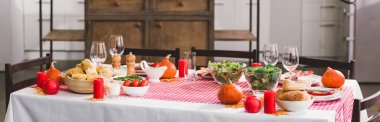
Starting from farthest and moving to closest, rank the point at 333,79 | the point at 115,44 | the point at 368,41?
the point at 368,41 < the point at 115,44 < the point at 333,79

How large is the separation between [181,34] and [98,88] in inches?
133

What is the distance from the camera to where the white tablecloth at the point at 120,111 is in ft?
7.04

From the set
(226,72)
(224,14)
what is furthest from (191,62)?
(224,14)

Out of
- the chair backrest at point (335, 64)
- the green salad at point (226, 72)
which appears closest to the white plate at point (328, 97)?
the green salad at point (226, 72)

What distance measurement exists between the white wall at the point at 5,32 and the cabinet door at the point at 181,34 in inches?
77.9

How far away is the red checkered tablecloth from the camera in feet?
7.61

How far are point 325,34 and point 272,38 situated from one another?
584 mm

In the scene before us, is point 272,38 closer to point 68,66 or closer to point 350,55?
point 350,55

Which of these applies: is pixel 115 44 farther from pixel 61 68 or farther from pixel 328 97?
pixel 61 68

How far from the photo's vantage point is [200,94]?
253cm

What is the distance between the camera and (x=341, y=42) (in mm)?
6637

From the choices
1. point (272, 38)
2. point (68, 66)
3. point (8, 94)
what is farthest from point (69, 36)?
point (8, 94)

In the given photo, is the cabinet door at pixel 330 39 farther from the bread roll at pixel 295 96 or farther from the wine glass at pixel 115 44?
the bread roll at pixel 295 96

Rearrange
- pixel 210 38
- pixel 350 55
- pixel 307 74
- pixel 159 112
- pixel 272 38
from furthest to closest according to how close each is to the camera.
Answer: pixel 272 38 → pixel 350 55 → pixel 210 38 → pixel 307 74 → pixel 159 112
